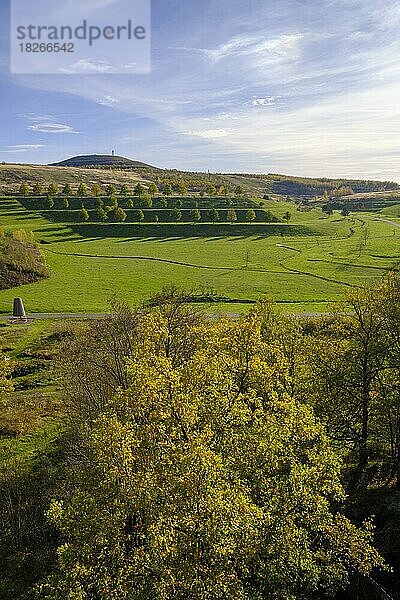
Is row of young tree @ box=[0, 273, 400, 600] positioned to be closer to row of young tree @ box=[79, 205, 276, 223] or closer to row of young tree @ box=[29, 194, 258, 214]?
row of young tree @ box=[79, 205, 276, 223]

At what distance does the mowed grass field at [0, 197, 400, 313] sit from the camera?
2766 inches

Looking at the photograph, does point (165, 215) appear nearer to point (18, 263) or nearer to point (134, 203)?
point (134, 203)

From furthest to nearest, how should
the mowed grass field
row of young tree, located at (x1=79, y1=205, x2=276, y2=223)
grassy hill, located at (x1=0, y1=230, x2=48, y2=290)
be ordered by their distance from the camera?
1. row of young tree, located at (x1=79, y1=205, x2=276, y2=223)
2. grassy hill, located at (x1=0, y1=230, x2=48, y2=290)
3. the mowed grass field

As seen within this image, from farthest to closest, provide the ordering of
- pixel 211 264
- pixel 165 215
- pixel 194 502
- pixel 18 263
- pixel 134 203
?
1. pixel 134 203
2. pixel 165 215
3. pixel 211 264
4. pixel 18 263
5. pixel 194 502

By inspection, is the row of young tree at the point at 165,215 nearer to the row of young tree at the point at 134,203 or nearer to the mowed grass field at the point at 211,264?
the row of young tree at the point at 134,203

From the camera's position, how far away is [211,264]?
95.5 metres

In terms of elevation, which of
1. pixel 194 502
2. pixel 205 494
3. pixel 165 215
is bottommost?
pixel 194 502

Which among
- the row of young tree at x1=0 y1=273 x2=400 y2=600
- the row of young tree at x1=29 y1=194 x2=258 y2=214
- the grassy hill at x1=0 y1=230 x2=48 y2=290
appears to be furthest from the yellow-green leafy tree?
the row of young tree at x1=29 y1=194 x2=258 y2=214

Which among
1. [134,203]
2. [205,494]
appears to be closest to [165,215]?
[134,203]

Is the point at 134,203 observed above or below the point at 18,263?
above

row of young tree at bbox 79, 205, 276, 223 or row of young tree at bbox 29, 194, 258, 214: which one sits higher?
row of young tree at bbox 29, 194, 258, 214

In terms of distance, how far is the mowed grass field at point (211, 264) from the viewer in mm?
70250

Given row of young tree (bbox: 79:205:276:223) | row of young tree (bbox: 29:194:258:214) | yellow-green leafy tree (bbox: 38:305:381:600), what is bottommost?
yellow-green leafy tree (bbox: 38:305:381:600)

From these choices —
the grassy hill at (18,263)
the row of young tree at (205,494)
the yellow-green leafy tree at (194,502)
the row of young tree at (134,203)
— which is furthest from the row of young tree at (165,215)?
the yellow-green leafy tree at (194,502)
